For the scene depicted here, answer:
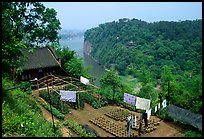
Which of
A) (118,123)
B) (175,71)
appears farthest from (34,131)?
(175,71)

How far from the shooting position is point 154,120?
14273mm

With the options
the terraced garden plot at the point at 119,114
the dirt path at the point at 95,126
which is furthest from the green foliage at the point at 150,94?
the terraced garden plot at the point at 119,114

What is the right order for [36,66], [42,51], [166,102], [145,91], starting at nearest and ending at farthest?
[166,102]
[145,91]
[36,66]
[42,51]

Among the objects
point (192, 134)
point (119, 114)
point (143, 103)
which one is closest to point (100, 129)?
point (119, 114)

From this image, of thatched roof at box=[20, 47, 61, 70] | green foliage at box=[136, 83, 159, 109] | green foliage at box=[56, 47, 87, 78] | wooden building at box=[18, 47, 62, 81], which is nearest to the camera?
green foliage at box=[136, 83, 159, 109]

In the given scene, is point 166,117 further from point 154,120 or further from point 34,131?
point 34,131

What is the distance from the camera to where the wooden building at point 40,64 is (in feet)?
63.0

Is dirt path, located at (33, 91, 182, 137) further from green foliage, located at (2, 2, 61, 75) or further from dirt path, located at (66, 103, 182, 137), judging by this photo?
green foliage, located at (2, 2, 61, 75)

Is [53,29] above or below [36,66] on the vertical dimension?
above

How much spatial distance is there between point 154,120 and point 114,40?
38.2m

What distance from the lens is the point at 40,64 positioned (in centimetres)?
1970

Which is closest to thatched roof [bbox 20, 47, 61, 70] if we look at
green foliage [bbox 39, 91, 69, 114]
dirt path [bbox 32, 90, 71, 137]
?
dirt path [bbox 32, 90, 71, 137]

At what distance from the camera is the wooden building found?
19188mm

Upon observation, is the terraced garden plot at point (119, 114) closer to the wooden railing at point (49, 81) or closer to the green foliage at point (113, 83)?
the green foliage at point (113, 83)
